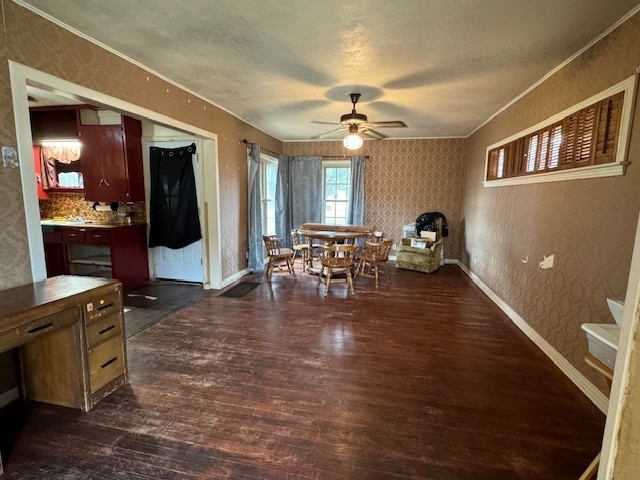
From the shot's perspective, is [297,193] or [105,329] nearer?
[105,329]

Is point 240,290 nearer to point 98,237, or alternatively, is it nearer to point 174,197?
point 174,197

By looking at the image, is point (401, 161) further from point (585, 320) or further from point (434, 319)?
point (585, 320)

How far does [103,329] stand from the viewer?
2.00 meters

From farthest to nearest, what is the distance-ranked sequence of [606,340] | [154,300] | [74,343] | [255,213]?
[255,213] → [154,300] → [74,343] → [606,340]

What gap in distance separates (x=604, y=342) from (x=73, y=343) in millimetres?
2672

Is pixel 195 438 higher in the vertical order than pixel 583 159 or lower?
lower

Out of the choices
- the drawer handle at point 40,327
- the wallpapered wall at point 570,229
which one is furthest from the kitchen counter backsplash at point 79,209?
the wallpapered wall at point 570,229

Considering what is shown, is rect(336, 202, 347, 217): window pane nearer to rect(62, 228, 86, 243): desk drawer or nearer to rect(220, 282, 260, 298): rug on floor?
rect(220, 282, 260, 298): rug on floor

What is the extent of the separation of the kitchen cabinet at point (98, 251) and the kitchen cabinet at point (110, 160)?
484mm

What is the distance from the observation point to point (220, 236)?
434 cm


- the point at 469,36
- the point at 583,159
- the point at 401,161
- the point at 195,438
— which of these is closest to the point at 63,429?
the point at 195,438

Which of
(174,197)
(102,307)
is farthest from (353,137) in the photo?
(102,307)

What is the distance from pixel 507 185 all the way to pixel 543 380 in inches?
90.0

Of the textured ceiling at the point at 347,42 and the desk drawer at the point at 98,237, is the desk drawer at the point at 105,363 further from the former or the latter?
the desk drawer at the point at 98,237
